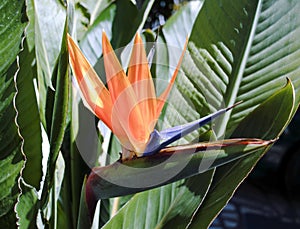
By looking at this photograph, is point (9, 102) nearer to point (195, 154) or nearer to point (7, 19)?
point (7, 19)

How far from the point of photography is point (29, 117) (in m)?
0.48

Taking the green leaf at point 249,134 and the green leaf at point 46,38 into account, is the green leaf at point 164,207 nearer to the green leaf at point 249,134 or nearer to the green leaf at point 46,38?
the green leaf at point 249,134

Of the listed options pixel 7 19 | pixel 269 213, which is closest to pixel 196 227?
pixel 7 19

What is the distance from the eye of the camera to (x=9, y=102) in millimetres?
437

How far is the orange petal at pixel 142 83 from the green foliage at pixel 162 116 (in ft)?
0.16

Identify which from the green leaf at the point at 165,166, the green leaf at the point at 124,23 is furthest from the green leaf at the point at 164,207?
the green leaf at the point at 124,23

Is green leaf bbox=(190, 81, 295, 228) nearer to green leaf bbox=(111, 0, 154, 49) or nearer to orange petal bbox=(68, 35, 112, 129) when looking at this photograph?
orange petal bbox=(68, 35, 112, 129)

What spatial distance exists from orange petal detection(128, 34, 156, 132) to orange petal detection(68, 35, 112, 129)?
0.09ft

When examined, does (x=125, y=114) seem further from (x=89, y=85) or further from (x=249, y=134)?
(x=249, y=134)

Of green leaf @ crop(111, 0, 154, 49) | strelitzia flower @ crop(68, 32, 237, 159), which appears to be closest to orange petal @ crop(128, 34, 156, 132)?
strelitzia flower @ crop(68, 32, 237, 159)

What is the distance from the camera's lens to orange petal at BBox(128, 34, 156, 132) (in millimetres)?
414

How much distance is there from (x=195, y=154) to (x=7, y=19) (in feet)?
0.67

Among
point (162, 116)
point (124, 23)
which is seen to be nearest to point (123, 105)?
point (162, 116)

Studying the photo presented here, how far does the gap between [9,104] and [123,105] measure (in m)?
0.11
